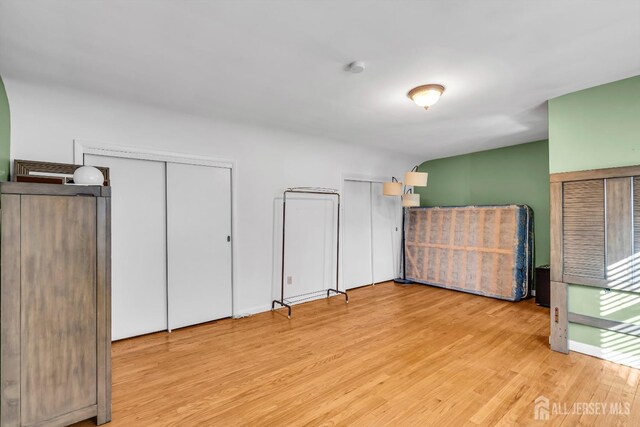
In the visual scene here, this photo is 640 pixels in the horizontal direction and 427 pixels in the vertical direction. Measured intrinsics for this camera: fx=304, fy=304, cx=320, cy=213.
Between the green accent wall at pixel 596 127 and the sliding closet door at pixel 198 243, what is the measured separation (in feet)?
11.9

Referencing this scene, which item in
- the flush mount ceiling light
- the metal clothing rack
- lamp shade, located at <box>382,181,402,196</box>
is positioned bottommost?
the metal clothing rack

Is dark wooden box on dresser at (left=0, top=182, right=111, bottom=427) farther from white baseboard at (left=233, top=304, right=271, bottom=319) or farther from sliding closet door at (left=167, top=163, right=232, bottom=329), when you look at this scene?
white baseboard at (left=233, top=304, right=271, bottom=319)

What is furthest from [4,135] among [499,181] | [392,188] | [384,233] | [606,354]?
[499,181]

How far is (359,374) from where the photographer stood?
2.53 meters

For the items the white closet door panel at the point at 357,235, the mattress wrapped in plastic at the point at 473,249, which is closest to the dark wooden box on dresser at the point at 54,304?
the white closet door panel at the point at 357,235

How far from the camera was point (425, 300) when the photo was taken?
4691 millimetres

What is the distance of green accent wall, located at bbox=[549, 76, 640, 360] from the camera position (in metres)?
2.61

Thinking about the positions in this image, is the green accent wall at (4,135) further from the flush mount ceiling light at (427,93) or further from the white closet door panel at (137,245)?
the flush mount ceiling light at (427,93)

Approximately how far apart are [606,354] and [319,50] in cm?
359

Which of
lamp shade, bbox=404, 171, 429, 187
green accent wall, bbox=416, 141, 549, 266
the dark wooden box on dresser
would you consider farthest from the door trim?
green accent wall, bbox=416, 141, 549, 266

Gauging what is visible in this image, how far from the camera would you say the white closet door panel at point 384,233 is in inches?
227

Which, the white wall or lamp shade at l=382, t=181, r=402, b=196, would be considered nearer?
the white wall

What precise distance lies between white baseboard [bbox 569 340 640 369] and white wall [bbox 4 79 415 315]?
3.42 m

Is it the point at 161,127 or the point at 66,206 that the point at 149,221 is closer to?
the point at 161,127
